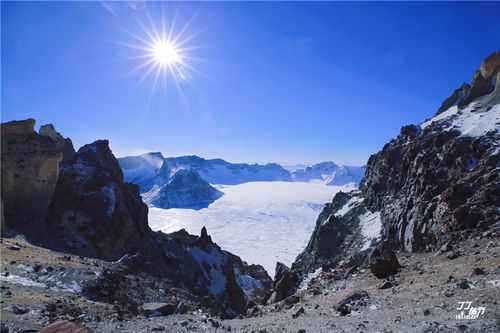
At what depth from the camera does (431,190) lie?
41625 millimetres

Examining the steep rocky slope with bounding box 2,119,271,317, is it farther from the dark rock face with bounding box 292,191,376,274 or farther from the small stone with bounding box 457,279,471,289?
the dark rock face with bounding box 292,191,376,274

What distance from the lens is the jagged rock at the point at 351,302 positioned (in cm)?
1391

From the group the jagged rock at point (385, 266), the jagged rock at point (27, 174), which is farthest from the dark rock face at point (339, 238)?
the jagged rock at point (27, 174)

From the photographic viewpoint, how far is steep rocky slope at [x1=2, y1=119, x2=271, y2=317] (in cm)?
3478

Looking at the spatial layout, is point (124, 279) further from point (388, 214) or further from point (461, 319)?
point (388, 214)

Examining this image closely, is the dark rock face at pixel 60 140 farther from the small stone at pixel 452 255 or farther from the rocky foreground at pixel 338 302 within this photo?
the small stone at pixel 452 255

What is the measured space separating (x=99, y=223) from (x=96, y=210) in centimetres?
223

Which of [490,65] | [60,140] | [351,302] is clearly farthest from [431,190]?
[60,140]

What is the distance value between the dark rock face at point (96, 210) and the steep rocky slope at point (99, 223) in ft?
0.43

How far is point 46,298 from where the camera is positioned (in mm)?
16016

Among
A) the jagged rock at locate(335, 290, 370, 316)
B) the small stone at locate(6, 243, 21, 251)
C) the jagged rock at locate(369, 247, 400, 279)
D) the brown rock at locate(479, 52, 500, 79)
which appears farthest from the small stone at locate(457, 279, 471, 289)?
the brown rock at locate(479, 52, 500, 79)

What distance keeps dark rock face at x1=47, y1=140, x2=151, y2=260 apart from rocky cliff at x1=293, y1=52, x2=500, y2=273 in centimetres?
3258

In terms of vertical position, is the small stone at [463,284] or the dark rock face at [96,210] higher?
the dark rock face at [96,210]

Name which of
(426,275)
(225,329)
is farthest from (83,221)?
(426,275)
